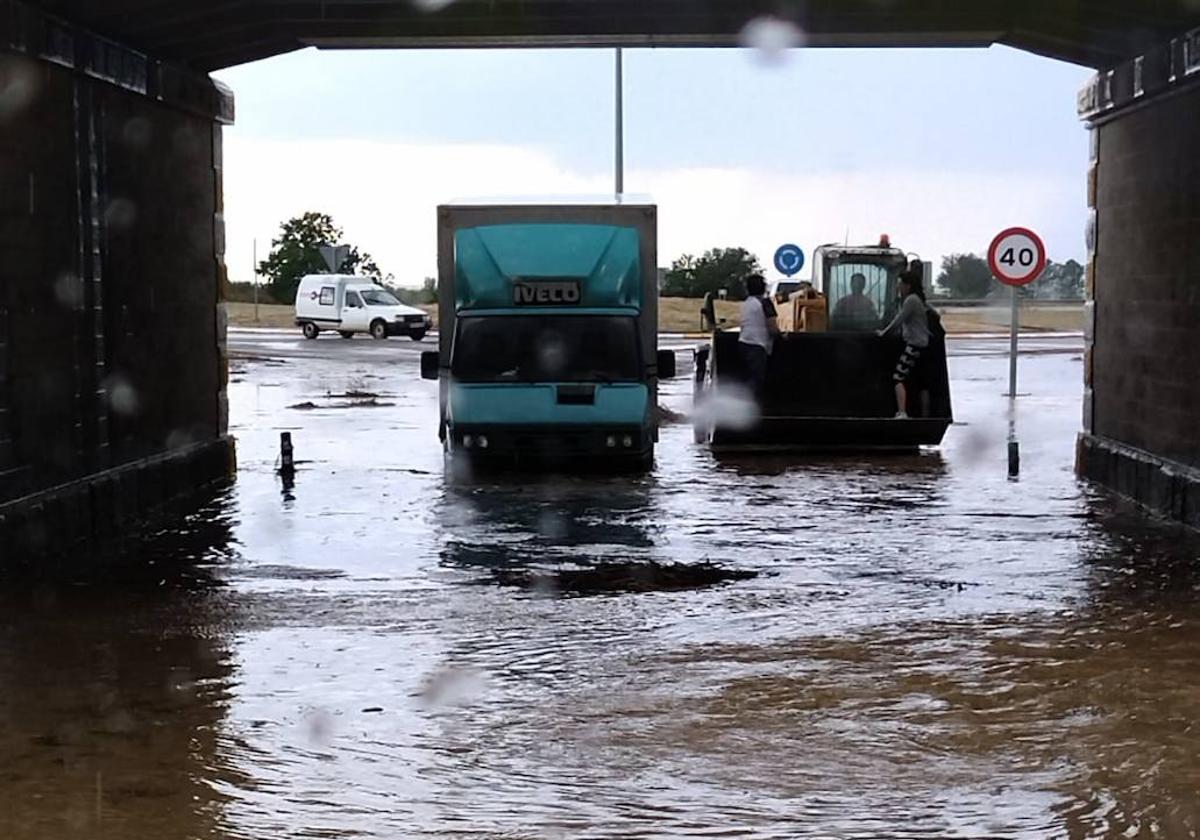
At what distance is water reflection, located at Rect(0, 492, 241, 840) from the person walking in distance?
335 inches

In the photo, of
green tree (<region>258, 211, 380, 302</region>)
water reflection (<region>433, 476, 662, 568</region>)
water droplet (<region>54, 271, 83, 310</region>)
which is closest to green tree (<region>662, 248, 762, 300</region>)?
green tree (<region>258, 211, 380, 302</region>)

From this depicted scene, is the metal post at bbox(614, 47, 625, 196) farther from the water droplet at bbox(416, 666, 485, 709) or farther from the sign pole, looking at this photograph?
the water droplet at bbox(416, 666, 485, 709)

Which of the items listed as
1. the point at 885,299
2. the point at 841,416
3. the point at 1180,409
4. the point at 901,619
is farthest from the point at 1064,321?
the point at 901,619

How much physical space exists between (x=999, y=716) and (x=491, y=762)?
2269 millimetres

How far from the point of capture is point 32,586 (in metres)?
10.8

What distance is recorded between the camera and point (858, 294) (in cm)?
2552

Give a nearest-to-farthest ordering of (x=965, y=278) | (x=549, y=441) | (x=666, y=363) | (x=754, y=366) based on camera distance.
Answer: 1. (x=549, y=441)
2. (x=666, y=363)
3. (x=754, y=366)
4. (x=965, y=278)

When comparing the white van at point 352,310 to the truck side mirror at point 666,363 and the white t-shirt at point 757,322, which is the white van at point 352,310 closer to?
the white t-shirt at point 757,322

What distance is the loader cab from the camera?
83.4 ft

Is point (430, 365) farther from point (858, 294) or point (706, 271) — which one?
point (706, 271)

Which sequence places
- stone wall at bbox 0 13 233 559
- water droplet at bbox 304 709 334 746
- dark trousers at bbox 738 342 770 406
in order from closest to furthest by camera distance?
1. water droplet at bbox 304 709 334 746
2. stone wall at bbox 0 13 233 559
3. dark trousers at bbox 738 342 770 406

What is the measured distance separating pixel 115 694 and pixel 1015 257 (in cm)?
1744

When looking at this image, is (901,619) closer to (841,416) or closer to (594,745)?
(594,745)

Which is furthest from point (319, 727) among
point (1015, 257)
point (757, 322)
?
point (1015, 257)
